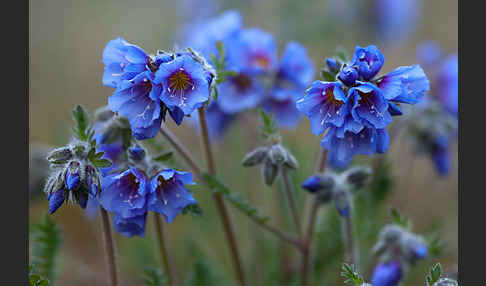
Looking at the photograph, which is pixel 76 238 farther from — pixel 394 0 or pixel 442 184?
pixel 394 0

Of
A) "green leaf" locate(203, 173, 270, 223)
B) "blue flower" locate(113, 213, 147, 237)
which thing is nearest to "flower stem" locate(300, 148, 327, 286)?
"green leaf" locate(203, 173, 270, 223)

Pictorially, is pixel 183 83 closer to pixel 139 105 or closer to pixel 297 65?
pixel 139 105

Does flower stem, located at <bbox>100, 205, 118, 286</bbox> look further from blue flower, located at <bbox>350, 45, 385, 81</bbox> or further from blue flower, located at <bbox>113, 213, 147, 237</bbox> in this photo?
blue flower, located at <bbox>350, 45, 385, 81</bbox>

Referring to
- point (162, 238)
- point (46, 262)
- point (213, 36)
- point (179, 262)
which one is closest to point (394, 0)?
point (213, 36)

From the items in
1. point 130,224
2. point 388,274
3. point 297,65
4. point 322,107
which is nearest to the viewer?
point 322,107

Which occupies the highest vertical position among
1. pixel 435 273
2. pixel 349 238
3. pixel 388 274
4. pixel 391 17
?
pixel 391 17

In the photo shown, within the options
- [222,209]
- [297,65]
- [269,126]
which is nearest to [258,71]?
[297,65]

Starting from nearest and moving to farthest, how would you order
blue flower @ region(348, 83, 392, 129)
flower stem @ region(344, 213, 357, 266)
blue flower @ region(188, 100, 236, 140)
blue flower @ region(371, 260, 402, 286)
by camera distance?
blue flower @ region(348, 83, 392, 129) → blue flower @ region(371, 260, 402, 286) → flower stem @ region(344, 213, 357, 266) → blue flower @ region(188, 100, 236, 140)

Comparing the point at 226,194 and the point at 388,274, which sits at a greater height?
the point at 226,194
